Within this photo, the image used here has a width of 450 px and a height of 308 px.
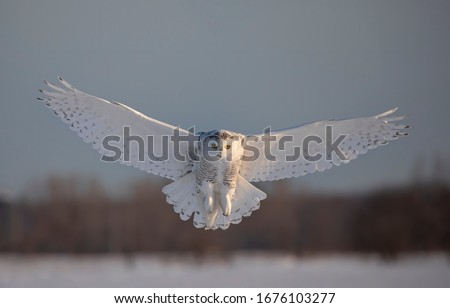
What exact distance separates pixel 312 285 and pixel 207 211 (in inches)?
120

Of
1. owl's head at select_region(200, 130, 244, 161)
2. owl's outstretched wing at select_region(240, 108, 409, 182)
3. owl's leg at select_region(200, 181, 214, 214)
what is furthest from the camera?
owl's outstretched wing at select_region(240, 108, 409, 182)

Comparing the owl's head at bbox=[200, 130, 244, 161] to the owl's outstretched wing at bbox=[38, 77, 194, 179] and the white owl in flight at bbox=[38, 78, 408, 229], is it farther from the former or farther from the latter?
the owl's outstretched wing at bbox=[38, 77, 194, 179]

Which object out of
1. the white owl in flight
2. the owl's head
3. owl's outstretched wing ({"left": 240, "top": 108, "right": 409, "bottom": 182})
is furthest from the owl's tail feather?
the owl's head

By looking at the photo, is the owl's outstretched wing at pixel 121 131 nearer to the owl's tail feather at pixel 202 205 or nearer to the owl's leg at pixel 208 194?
the owl's tail feather at pixel 202 205

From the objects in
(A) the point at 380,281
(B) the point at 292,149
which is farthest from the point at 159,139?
(A) the point at 380,281

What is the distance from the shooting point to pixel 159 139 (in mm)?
9273

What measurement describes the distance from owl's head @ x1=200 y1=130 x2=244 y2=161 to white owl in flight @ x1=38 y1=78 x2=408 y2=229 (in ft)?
0.11

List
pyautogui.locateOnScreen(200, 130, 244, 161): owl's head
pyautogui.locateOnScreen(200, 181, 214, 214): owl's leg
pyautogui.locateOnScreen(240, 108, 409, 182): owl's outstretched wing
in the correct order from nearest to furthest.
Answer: pyautogui.locateOnScreen(200, 130, 244, 161): owl's head < pyautogui.locateOnScreen(200, 181, 214, 214): owl's leg < pyautogui.locateOnScreen(240, 108, 409, 182): owl's outstretched wing

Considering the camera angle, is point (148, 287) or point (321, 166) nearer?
point (321, 166)

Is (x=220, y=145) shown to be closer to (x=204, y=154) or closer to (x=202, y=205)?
(x=204, y=154)

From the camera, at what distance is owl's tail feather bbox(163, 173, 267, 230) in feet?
29.7

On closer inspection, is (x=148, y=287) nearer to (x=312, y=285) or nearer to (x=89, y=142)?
(x=312, y=285)

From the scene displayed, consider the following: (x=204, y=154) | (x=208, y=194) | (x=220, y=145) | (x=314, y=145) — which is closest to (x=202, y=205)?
(x=208, y=194)
